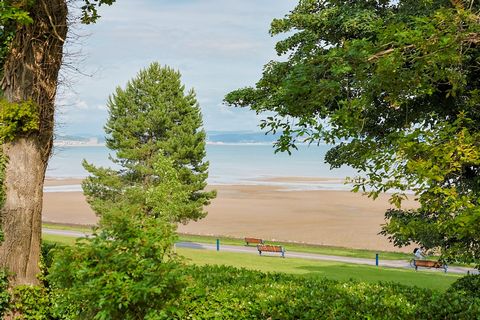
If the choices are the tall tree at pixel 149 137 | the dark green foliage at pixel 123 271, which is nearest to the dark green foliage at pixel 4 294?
the dark green foliage at pixel 123 271

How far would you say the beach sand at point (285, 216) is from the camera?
42.5 m

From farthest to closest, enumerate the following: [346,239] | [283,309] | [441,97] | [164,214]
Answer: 1. [346,239]
2. [164,214]
3. [441,97]
4. [283,309]

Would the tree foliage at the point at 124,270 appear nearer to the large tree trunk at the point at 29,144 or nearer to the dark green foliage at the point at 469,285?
the large tree trunk at the point at 29,144

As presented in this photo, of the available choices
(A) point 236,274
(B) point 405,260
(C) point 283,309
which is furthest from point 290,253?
(C) point 283,309

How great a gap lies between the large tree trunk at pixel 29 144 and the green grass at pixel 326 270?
1037cm

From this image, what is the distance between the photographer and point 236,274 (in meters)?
11.3

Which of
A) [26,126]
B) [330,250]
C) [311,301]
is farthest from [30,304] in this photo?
[330,250]

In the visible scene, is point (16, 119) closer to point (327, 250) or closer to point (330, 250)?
point (327, 250)

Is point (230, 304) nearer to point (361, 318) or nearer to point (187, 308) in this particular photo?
point (187, 308)

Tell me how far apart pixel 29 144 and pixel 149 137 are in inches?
1275

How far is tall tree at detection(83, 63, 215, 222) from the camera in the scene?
40469 millimetres

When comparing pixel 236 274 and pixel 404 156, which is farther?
pixel 236 274

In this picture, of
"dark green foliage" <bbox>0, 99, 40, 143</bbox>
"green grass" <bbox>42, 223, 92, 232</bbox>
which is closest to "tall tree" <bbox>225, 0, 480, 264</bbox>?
"dark green foliage" <bbox>0, 99, 40, 143</bbox>

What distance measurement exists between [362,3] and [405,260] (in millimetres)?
19571
